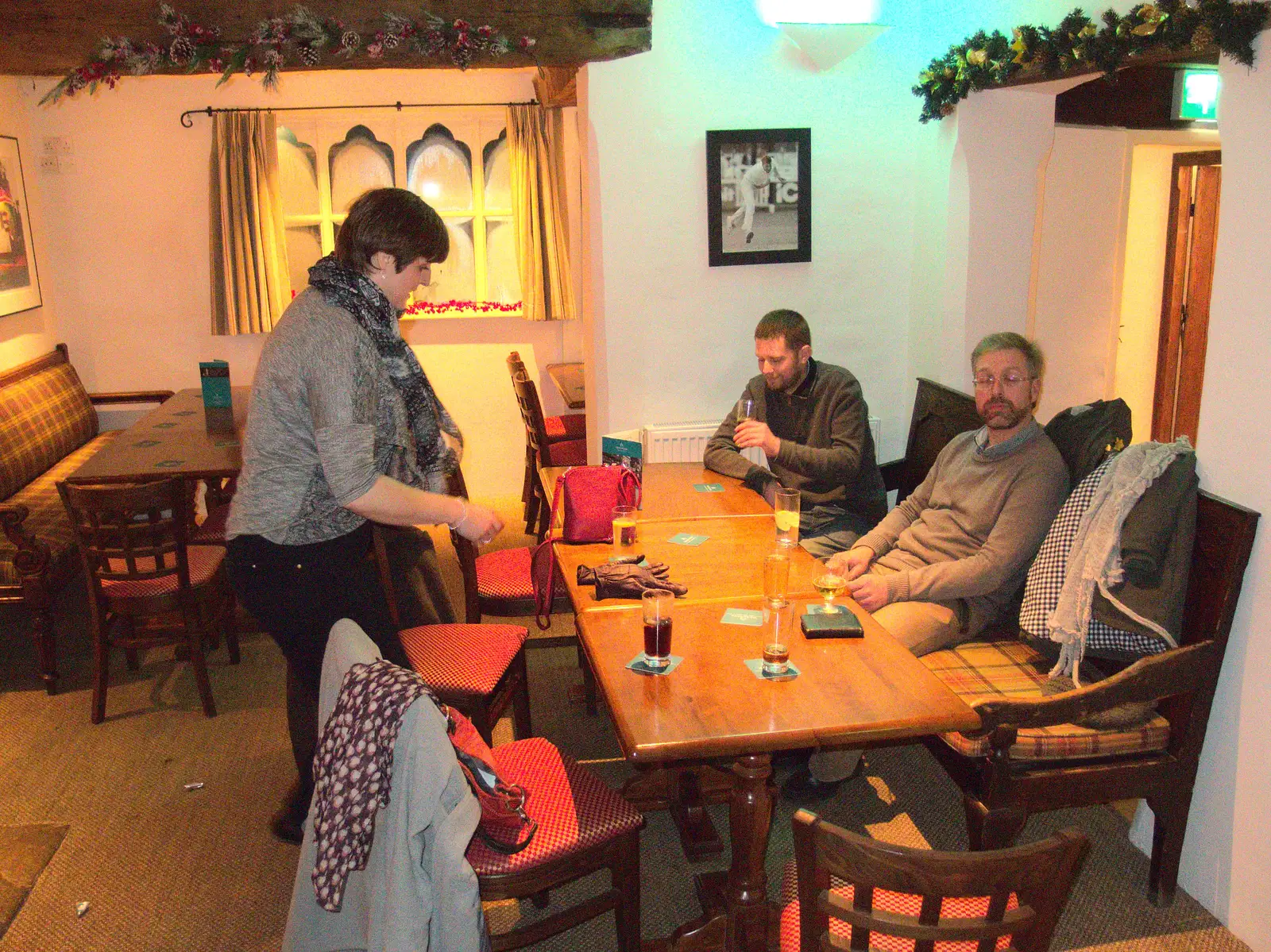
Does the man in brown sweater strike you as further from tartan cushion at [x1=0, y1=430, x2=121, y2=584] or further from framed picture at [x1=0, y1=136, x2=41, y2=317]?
framed picture at [x1=0, y1=136, x2=41, y2=317]

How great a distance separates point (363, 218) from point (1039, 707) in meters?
1.88

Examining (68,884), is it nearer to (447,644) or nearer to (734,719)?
(447,644)

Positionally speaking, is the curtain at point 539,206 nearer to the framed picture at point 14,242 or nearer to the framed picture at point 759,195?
the framed picture at point 759,195

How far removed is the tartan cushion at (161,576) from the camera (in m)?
3.71

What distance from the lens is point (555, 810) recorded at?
2.26m

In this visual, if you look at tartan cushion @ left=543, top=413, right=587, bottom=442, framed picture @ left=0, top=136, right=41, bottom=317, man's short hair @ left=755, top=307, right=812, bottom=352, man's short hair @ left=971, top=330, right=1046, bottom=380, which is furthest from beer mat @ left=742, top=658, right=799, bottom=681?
framed picture @ left=0, top=136, right=41, bottom=317

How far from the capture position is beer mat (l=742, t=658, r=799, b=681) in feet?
7.30

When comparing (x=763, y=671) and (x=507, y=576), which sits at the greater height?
(x=763, y=671)

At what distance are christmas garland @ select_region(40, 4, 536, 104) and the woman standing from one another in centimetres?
160

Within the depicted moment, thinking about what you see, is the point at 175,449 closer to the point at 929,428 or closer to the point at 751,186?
the point at 751,186

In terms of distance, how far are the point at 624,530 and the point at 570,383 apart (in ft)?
9.14

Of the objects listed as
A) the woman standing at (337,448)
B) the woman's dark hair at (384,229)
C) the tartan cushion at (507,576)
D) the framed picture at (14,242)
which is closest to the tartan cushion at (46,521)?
the framed picture at (14,242)

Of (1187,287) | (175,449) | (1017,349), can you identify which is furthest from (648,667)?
(1187,287)

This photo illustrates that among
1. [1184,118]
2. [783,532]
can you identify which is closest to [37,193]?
[783,532]
